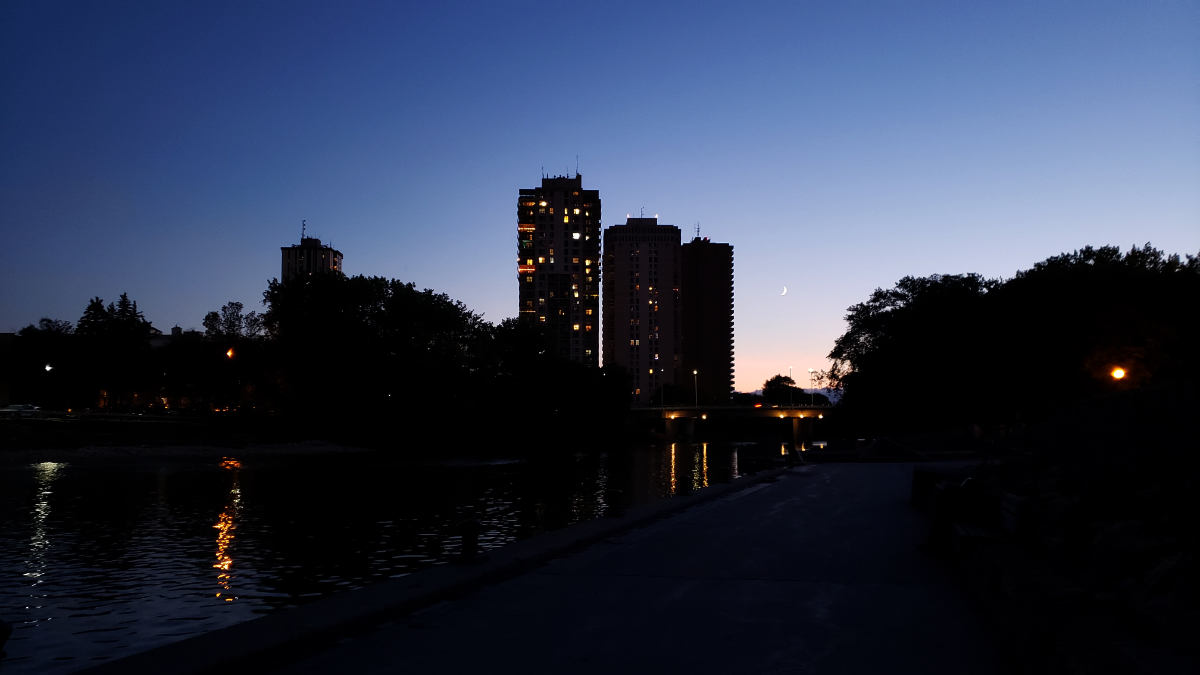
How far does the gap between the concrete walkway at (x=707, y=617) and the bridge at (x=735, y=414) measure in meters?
116

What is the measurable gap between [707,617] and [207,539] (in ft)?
43.4

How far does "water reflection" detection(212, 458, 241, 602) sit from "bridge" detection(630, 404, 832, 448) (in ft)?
350

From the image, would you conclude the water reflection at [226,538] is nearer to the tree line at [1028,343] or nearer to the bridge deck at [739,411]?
the tree line at [1028,343]

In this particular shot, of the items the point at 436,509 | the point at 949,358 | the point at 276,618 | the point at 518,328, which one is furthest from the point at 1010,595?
the point at 518,328

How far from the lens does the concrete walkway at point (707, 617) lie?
807 centimetres

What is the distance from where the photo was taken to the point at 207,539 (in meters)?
18.9

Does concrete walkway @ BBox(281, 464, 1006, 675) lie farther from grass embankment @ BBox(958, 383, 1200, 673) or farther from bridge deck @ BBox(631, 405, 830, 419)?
bridge deck @ BBox(631, 405, 830, 419)

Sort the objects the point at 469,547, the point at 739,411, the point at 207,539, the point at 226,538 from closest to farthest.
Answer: the point at 469,547, the point at 207,539, the point at 226,538, the point at 739,411

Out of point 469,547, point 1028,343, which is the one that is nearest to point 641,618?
point 469,547

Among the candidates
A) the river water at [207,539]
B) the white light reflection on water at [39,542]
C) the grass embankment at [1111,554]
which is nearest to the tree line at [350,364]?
the river water at [207,539]

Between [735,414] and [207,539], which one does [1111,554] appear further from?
[735,414]

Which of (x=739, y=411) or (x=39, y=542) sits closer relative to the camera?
(x=39, y=542)

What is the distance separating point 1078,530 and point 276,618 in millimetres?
9175

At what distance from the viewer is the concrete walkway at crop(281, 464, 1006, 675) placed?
8.07 metres
